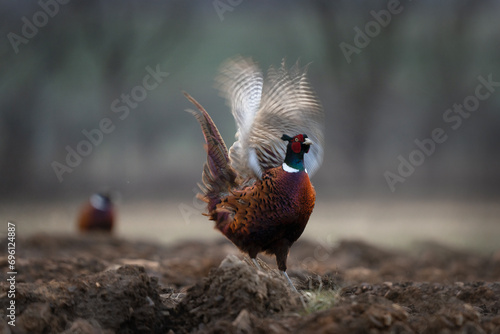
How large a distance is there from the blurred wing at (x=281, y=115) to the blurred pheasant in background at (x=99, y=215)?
5.77 meters

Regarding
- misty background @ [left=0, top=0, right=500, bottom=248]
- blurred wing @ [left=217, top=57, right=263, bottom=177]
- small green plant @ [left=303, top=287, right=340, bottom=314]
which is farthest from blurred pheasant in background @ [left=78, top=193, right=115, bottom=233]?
small green plant @ [left=303, top=287, right=340, bottom=314]

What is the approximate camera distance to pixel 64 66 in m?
11.0

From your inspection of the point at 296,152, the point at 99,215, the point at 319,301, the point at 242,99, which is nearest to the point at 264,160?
the point at 296,152

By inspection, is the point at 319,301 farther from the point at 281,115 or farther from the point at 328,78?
the point at 328,78

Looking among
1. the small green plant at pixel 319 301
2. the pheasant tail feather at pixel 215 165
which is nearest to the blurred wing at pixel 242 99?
the pheasant tail feather at pixel 215 165

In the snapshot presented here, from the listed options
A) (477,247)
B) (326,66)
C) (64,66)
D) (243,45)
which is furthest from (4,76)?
(477,247)

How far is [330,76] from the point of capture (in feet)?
37.2

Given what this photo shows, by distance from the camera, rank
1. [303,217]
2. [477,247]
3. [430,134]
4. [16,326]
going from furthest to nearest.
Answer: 1. [430,134]
2. [477,247]
3. [303,217]
4. [16,326]

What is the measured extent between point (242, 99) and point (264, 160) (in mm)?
461

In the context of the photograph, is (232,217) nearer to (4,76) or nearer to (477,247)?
(477,247)

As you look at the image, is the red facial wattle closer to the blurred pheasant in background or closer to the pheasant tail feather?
the pheasant tail feather

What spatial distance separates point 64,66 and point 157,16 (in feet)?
6.83

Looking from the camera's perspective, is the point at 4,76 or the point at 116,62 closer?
the point at 4,76

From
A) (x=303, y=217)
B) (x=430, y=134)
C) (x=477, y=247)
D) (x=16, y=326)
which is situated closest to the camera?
(x=16, y=326)
